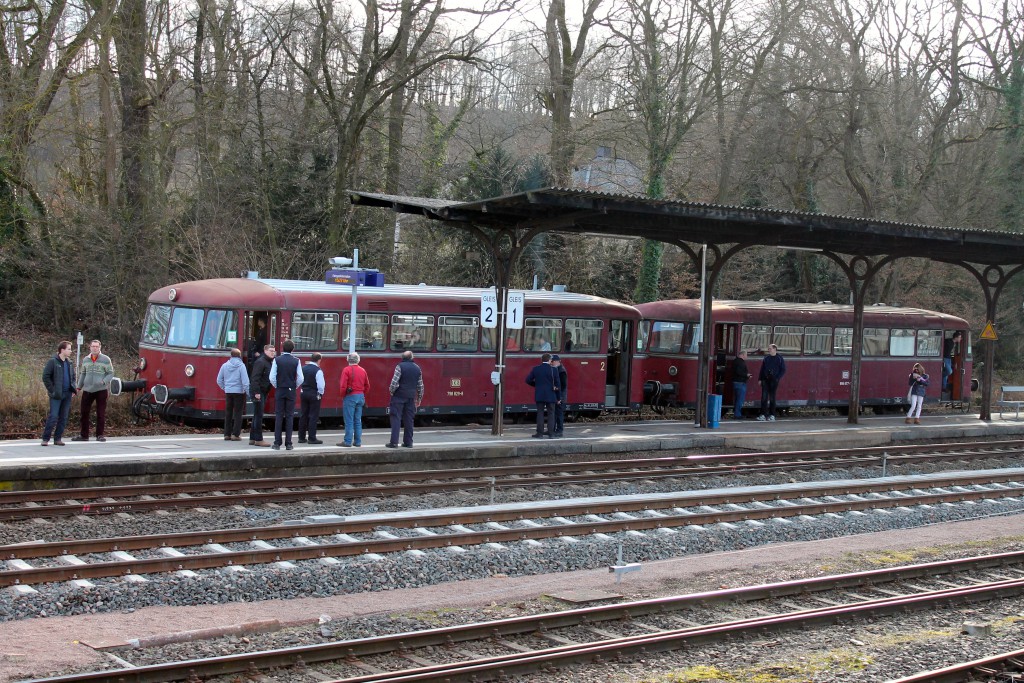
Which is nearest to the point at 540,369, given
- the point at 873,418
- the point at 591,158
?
the point at 873,418

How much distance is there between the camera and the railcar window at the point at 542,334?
23031 millimetres

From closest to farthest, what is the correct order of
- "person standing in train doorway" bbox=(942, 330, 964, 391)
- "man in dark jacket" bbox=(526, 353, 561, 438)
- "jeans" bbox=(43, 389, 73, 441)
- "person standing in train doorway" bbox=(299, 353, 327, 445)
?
"jeans" bbox=(43, 389, 73, 441), "person standing in train doorway" bbox=(299, 353, 327, 445), "man in dark jacket" bbox=(526, 353, 561, 438), "person standing in train doorway" bbox=(942, 330, 964, 391)

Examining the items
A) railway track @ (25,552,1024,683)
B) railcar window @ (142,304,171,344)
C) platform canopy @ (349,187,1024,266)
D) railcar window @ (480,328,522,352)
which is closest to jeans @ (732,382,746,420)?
platform canopy @ (349,187,1024,266)

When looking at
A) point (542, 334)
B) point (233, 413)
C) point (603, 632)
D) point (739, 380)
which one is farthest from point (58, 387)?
point (739, 380)

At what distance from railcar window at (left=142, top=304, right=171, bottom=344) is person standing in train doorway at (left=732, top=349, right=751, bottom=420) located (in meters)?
12.8

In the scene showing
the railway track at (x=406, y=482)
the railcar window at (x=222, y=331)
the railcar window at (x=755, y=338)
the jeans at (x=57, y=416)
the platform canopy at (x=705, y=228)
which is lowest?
the railway track at (x=406, y=482)

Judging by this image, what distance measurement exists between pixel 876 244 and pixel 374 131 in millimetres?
13922

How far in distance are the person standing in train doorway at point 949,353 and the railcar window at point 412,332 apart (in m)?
17.7

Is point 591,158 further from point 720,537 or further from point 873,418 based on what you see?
point 720,537

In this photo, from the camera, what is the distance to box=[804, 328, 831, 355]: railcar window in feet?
94.0

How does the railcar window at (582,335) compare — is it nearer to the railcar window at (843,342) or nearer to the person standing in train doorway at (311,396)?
the person standing in train doorway at (311,396)

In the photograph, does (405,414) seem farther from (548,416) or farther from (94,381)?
A: (94,381)

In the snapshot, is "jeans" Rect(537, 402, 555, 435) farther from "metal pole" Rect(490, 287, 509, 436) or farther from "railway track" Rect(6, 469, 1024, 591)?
"railway track" Rect(6, 469, 1024, 591)

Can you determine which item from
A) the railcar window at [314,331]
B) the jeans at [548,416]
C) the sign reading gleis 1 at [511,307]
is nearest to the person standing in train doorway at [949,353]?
the jeans at [548,416]
